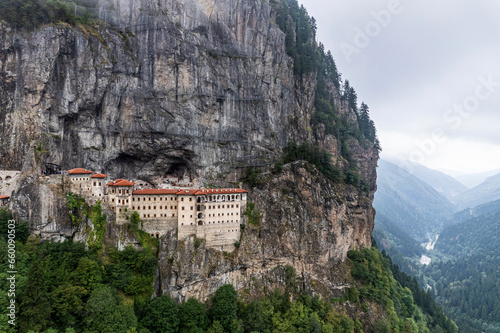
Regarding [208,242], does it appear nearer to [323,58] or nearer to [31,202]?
[31,202]

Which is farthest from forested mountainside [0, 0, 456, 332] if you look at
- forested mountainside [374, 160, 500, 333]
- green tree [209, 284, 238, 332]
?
forested mountainside [374, 160, 500, 333]

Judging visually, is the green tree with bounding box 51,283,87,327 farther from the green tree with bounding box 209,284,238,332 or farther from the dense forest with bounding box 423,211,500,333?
the dense forest with bounding box 423,211,500,333

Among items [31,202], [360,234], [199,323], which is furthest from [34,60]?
[360,234]

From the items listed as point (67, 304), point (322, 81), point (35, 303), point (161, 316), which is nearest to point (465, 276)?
point (322, 81)

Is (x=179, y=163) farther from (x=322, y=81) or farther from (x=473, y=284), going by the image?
(x=473, y=284)

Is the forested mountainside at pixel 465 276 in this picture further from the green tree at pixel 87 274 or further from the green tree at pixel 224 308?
the green tree at pixel 87 274

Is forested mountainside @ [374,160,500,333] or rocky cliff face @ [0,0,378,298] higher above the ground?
rocky cliff face @ [0,0,378,298]
